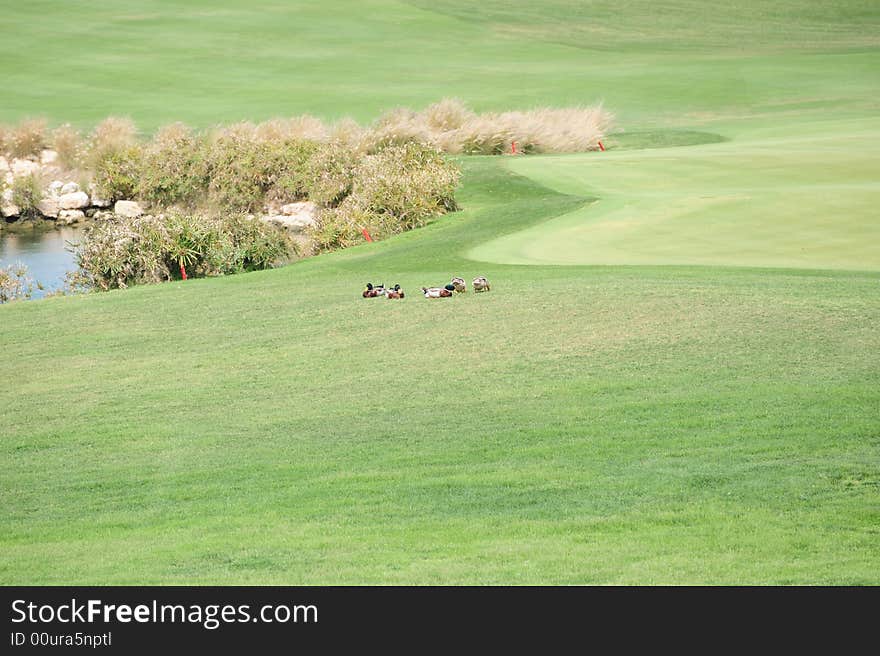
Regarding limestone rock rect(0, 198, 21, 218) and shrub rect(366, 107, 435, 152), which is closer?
shrub rect(366, 107, 435, 152)

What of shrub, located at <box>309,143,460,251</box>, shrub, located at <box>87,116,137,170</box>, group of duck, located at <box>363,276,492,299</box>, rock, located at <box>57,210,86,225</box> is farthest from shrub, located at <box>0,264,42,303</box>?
shrub, located at <box>87,116,137,170</box>

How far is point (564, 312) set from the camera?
13.2 m

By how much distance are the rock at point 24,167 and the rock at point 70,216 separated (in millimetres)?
2245

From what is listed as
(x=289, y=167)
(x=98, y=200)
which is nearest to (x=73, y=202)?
(x=98, y=200)

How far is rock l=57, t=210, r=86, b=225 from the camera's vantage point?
32.1 meters

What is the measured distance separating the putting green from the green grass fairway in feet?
0.25

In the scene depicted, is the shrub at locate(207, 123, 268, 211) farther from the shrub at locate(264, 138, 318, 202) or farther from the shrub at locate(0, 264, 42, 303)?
the shrub at locate(0, 264, 42, 303)

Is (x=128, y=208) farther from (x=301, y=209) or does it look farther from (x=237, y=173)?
(x=301, y=209)

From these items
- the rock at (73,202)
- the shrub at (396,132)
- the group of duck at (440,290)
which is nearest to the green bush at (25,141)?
the rock at (73,202)

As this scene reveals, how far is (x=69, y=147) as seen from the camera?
116 feet

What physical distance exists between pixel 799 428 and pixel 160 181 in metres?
24.8

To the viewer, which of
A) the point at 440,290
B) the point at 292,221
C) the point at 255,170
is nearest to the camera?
the point at 440,290

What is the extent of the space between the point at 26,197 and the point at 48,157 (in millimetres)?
3623

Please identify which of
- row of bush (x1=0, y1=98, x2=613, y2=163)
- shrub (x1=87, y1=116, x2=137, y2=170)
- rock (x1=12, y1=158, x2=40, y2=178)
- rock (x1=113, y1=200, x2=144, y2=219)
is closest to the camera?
rock (x1=113, y1=200, x2=144, y2=219)
